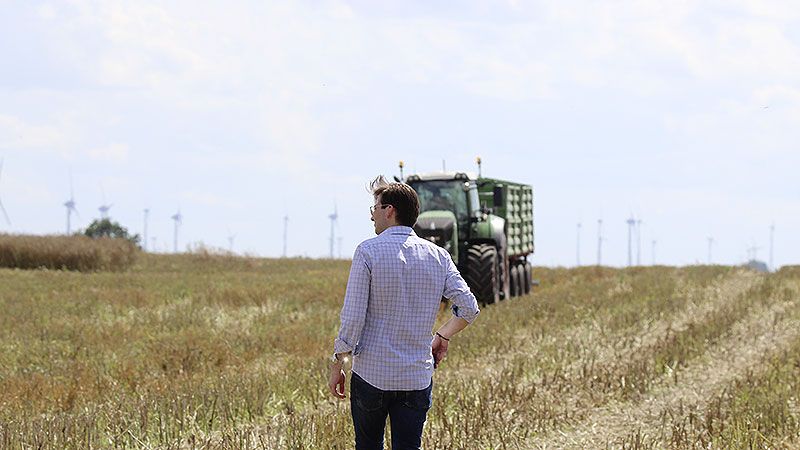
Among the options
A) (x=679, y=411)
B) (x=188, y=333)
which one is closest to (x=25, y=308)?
(x=188, y=333)

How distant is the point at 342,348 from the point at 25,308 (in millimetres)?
13063

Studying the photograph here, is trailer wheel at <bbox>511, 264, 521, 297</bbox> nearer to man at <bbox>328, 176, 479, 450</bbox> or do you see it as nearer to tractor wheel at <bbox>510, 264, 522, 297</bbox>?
tractor wheel at <bbox>510, 264, 522, 297</bbox>

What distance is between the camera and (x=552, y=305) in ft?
52.1

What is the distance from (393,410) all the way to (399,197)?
40.0 inches

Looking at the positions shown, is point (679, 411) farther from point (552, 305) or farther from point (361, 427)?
point (552, 305)

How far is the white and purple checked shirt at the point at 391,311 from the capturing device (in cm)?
432

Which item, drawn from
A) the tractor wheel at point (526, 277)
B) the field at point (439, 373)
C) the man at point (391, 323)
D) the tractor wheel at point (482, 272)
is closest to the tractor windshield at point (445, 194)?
the tractor wheel at point (482, 272)

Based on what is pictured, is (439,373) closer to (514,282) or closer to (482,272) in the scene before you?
(482,272)

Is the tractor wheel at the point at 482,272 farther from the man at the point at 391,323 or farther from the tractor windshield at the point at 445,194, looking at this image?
the man at the point at 391,323

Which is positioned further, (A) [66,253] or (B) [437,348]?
(A) [66,253]

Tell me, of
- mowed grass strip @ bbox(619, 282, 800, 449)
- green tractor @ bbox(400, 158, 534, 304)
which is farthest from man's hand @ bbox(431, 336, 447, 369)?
green tractor @ bbox(400, 158, 534, 304)

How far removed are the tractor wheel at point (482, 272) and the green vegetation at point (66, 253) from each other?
1789 centimetres

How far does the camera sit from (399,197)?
4.38 metres

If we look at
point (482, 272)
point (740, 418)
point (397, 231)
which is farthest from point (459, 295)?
point (482, 272)
